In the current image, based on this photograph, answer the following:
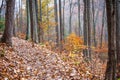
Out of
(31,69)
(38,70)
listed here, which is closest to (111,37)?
(38,70)

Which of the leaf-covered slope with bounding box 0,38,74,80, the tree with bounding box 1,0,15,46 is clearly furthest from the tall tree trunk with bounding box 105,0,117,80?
the tree with bounding box 1,0,15,46

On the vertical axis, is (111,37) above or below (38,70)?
above

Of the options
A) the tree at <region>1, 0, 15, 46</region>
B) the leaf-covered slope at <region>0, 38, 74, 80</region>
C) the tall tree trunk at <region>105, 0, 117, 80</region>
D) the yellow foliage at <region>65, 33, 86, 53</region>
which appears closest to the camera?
the tall tree trunk at <region>105, 0, 117, 80</region>

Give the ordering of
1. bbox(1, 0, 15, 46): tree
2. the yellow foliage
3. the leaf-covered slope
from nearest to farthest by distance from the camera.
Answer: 1. the leaf-covered slope
2. bbox(1, 0, 15, 46): tree
3. the yellow foliage

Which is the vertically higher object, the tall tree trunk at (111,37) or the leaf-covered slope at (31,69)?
the tall tree trunk at (111,37)

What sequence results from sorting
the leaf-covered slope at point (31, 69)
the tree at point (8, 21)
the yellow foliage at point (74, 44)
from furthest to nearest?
the yellow foliage at point (74, 44) → the tree at point (8, 21) → the leaf-covered slope at point (31, 69)

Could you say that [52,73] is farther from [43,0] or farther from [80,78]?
[43,0]

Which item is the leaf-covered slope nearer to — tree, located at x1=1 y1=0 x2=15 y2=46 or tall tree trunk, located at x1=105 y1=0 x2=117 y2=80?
tree, located at x1=1 y1=0 x2=15 y2=46

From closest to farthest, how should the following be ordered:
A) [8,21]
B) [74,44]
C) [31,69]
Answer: [31,69]
[8,21]
[74,44]

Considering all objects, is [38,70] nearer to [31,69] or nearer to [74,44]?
[31,69]

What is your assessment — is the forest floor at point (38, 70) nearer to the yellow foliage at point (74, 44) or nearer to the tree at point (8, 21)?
the tree at point (8, 21)

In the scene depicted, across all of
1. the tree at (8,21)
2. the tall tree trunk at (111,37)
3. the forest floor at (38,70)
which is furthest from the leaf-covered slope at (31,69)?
the tall tree trunk at (111,37)

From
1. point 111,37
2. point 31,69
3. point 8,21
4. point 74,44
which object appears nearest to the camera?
point 111,37

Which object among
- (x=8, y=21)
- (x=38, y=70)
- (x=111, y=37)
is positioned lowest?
(x=38, y=70)
